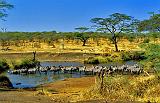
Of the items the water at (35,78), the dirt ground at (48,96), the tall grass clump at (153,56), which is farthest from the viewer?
the water at (35,78)

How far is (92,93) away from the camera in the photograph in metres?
23.2

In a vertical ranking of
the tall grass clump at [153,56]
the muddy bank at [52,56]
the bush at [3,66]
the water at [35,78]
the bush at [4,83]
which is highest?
the tall grass clump at [153,56]

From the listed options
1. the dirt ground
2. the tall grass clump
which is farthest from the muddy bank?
the tall grass clump

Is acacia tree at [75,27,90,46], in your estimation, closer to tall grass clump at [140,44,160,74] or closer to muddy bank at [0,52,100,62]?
muddy bank at [0,52,100,62]

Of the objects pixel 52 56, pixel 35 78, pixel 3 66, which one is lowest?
pixel 35 78

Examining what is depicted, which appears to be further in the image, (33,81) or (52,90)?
(33,81)

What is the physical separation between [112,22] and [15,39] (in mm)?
35843

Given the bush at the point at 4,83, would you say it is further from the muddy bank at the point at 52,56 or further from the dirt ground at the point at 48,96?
Answer: the muddy bank at the point at 52,56

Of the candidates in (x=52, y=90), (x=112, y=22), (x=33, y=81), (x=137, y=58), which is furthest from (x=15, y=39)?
(x=52, y=90)

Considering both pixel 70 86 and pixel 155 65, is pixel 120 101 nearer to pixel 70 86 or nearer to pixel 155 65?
pixel 155 65

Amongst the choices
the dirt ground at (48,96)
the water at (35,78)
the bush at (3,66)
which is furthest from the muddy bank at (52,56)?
the dirt ground at (48,96)

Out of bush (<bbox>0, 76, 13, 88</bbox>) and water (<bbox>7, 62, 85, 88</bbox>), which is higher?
bush (<bbox>0, 76, 13, 88</bbox>)

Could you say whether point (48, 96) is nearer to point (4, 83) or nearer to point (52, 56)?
point (4, 83)

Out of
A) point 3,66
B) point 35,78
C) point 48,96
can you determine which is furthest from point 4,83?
point 3,66
